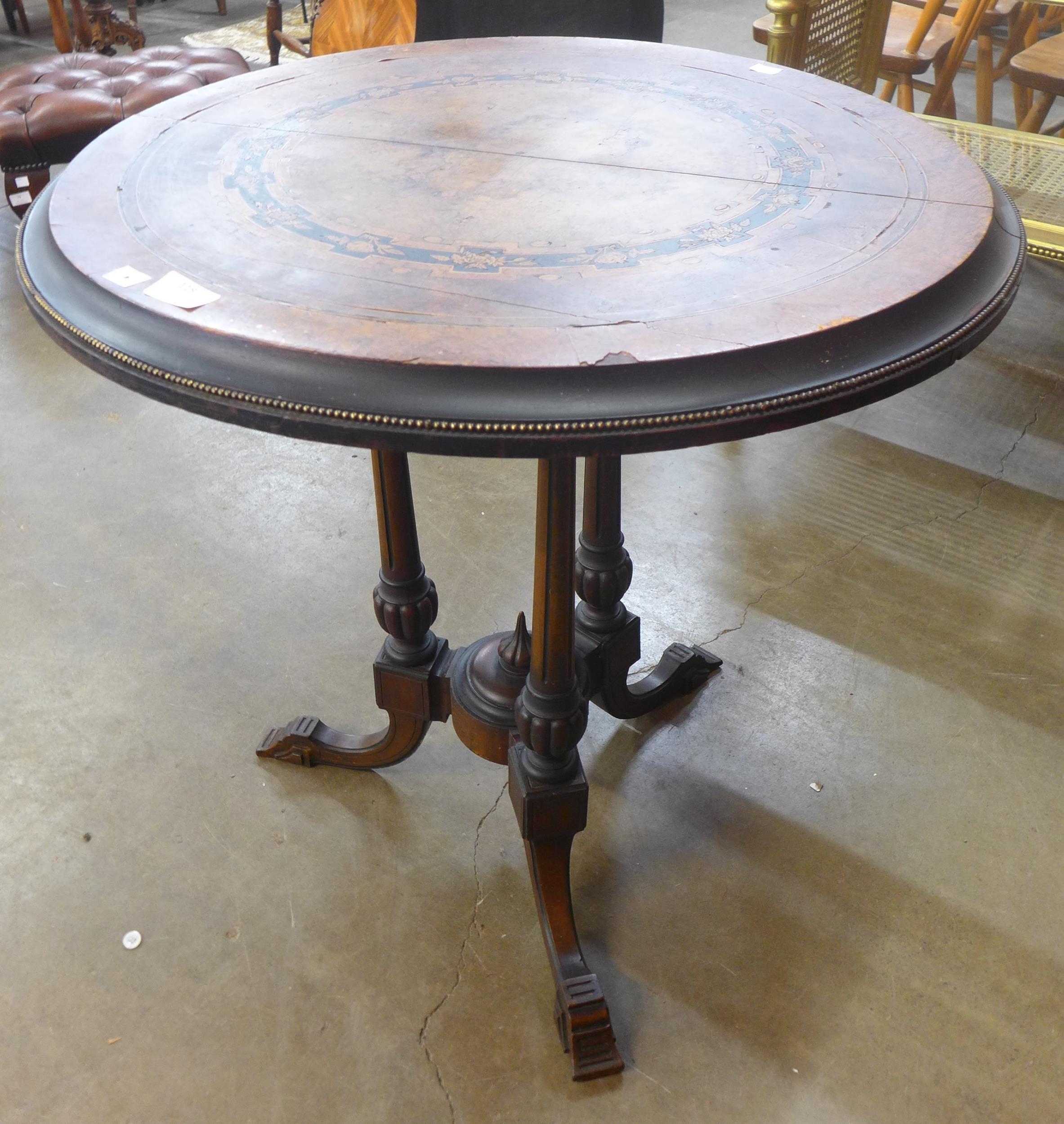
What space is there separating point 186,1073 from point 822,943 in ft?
3.05

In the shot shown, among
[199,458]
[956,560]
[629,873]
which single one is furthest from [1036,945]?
[199,458]

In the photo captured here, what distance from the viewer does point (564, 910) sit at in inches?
60.4

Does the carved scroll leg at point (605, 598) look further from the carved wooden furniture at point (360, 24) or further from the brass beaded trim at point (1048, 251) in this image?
the carved wooden furniture at point (360, 24)

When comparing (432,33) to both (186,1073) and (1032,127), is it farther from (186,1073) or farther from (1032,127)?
(186,1073)

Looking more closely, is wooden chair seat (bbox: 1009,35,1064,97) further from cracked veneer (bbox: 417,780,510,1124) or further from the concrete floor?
cracked veneer (bbox: 417,780,510,1124)

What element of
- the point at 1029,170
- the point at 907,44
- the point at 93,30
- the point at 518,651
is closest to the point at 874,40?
the point at 1029,170

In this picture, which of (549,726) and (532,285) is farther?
(549,726)

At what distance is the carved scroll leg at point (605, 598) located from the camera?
167 cm

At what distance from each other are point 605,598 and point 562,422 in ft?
2.83

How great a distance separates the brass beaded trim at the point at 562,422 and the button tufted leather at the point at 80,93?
102 inches

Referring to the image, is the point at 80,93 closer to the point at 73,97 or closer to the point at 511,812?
the point at 73,97

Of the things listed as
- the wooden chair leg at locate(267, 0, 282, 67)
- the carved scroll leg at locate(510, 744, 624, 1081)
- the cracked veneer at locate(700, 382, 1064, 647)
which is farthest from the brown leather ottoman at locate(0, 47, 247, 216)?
the carved scroll leg at locate(510, 744, 624, 1081)

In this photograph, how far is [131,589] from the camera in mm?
2240

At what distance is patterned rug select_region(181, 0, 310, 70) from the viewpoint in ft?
17.1
